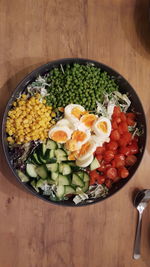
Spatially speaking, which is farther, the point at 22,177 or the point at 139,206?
the point at 139,206

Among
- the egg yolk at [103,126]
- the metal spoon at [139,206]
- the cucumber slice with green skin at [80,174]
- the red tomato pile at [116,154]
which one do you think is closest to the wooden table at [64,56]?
the metal spoon at [139,206]

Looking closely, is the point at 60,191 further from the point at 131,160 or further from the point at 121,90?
the point at 121,90

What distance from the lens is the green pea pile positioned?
82.6 inches

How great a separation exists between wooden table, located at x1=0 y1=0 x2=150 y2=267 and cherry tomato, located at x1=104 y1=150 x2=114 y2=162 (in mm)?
225

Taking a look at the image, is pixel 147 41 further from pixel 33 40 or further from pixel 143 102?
pixel 33 40

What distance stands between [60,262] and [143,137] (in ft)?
2.91

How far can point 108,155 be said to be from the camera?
2127mm

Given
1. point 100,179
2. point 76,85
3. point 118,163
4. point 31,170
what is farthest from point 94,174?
point 76,85

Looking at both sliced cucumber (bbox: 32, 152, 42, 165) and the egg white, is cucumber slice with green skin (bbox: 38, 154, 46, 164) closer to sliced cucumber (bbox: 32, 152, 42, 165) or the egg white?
sliced cucumber (bbox: 32, 152, 42, 165)

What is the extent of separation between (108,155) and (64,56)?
66 centimetres

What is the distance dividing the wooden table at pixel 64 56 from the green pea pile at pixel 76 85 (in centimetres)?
16

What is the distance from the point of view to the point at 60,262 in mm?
2188

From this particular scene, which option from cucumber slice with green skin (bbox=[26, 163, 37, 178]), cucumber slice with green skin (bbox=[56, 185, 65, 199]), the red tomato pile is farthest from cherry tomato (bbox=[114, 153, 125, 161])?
cucumber slice with green skin (bbox=[26, 163, 37, 178])

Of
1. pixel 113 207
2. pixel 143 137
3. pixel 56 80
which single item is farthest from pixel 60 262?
pixel 56 80
